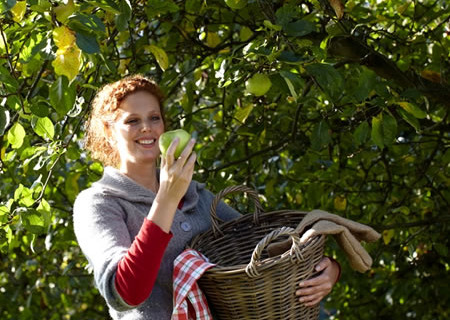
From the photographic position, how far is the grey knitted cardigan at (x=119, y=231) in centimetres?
168

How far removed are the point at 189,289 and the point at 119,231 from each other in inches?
7.7

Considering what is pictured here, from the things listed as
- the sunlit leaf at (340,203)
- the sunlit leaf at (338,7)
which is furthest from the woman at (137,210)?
the sunlit leaf at (340,203)

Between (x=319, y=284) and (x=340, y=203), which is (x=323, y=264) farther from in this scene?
(x=340, y=203)

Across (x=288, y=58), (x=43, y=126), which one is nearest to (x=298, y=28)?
(x=288, y=58)

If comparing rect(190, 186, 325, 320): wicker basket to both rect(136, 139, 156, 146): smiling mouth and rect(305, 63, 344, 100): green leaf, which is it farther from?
rect(305, 63, 344, 100): green leaf

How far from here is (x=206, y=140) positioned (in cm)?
365

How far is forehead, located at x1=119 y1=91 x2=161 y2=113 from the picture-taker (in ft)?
6.44

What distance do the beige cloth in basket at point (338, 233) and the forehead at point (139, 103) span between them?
447 millimetres

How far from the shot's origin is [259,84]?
1.95 meters

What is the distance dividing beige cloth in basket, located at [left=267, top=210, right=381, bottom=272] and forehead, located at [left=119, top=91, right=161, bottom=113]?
17.6 inches

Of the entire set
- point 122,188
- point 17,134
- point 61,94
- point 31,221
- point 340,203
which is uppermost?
point 61,94

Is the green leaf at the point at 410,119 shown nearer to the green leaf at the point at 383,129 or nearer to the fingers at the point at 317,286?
the green leaf at the point at 383,129

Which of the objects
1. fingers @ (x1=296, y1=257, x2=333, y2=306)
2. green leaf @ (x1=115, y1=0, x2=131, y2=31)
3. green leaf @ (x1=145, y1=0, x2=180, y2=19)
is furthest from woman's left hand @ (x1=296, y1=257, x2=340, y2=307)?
green leaf @ (x1=145, y1=0, x2=180, y2=19)

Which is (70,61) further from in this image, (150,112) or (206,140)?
(206,140)
